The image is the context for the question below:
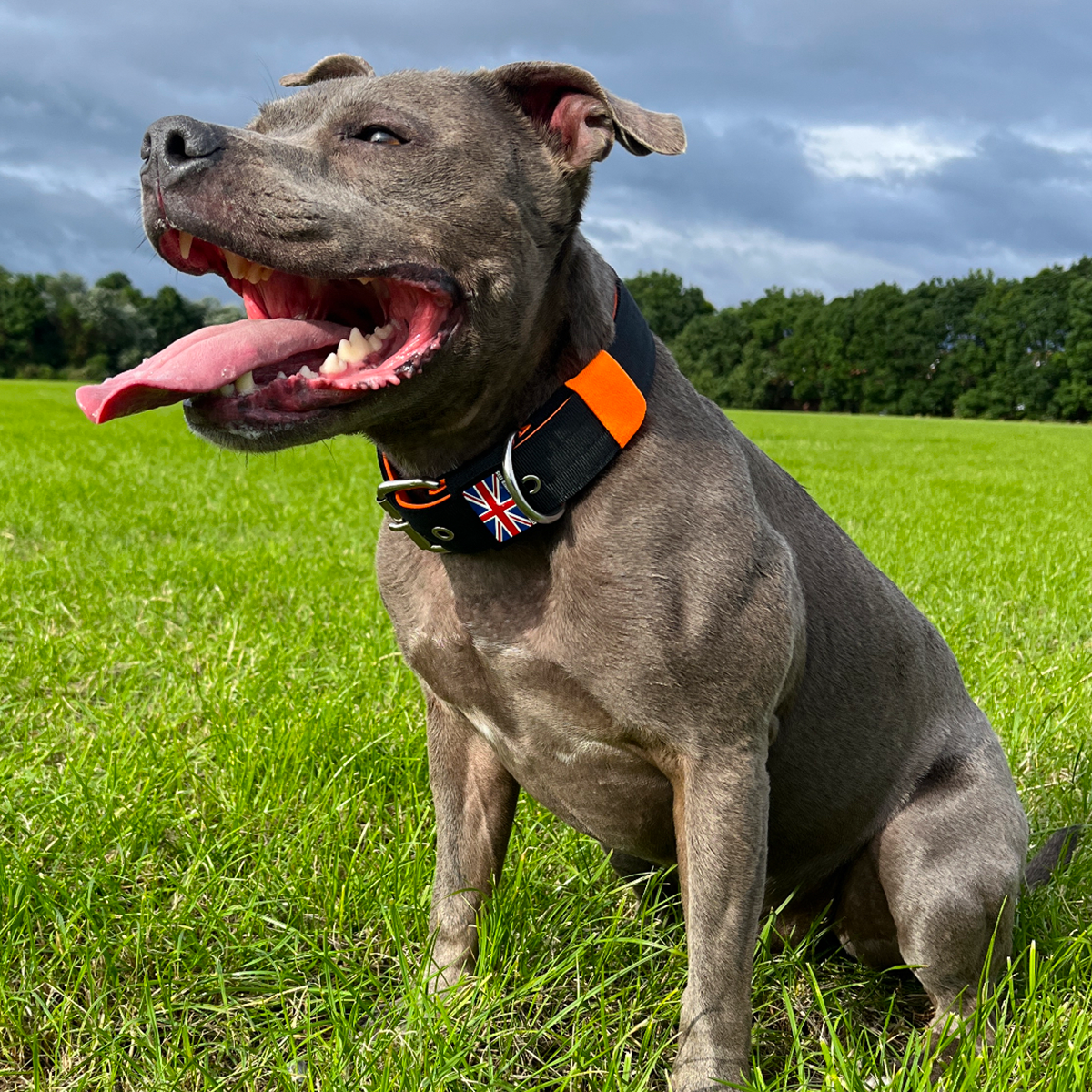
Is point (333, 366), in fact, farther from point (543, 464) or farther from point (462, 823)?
point (462, 823)

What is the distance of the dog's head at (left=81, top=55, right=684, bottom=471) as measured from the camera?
1.81 meters

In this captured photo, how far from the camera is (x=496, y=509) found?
201cm

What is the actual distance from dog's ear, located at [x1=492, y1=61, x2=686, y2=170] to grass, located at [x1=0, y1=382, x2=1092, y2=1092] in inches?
34.3

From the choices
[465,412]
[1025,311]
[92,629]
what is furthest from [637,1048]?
[1025,311]

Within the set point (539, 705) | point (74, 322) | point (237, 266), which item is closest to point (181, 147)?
point (237, 266)

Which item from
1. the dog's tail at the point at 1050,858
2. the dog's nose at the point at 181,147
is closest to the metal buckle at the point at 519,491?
the dog's nose at the point at 181,147

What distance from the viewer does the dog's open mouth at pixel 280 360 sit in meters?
1.82

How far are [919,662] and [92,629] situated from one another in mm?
3723

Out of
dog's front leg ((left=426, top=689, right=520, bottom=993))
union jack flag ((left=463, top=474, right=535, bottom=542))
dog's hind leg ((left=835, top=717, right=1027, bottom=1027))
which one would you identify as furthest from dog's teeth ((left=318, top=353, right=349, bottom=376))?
dog's hind leg ((left=835, top=717, right=1027, bottom=1027))

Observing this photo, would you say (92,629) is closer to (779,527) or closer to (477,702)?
(477,702)

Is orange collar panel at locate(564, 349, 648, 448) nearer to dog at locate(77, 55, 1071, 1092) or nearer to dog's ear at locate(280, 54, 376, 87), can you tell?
dog at locate(77, 55, 1071, 1092)

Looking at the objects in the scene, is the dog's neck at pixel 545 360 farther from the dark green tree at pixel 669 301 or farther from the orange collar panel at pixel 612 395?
the dark green tree at pixel 669 301

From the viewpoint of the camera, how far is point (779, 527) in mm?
2354

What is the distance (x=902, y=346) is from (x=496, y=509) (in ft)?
251
